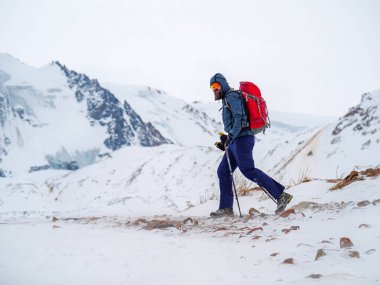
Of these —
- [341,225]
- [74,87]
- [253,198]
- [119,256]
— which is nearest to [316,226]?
[341,225]

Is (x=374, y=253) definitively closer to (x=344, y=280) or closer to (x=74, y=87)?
(x=344, y=280)

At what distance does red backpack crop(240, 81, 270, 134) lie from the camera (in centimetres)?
521

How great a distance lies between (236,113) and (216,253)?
2493 millimetres

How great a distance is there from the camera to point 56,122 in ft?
369

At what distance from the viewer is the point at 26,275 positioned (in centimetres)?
221

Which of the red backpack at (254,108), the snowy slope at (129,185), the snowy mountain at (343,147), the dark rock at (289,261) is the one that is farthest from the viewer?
the snowy slope at (129,185)

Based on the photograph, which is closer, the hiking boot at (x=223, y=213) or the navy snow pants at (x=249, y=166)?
the navy snow pants at (x=249, y=166)

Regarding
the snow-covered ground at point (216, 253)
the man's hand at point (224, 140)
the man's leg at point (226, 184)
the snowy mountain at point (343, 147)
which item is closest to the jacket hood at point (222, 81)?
the man's hand at point (224, 140)

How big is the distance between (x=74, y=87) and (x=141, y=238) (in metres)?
142

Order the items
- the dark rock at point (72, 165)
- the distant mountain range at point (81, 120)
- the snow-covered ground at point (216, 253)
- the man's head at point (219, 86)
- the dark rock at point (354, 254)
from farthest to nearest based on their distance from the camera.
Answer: the distant mountain range at point (81, 120)
the dark rock at point (72, 165)
the man's head at point (219, 86)
the dark rock at point (354, 254)
the snow-covered ground at point (216, 253)

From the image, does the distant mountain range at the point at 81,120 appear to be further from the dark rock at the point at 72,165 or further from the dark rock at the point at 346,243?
the dark rock at the point at 346,243

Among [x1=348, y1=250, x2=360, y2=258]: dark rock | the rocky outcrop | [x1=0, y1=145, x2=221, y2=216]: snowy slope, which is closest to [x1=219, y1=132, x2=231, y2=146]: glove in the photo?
[x1=348, y1=250, x2=360, y2=258]: dark rock

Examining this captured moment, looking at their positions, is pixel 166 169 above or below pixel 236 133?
below

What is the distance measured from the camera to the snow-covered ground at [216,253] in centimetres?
220
